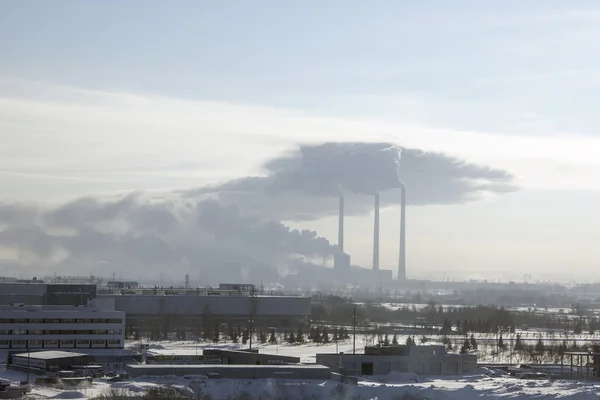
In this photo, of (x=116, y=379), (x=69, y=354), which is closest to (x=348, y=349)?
(x=69, y=354)

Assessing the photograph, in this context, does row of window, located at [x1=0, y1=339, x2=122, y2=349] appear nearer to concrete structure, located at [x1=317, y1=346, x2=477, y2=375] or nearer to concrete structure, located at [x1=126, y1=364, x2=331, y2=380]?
concrete structure, located at [x1=317, y1=346, x2=477, y2=375]

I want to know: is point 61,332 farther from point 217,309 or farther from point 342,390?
point 217,309

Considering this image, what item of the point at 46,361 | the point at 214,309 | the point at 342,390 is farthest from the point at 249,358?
the point at 214,309

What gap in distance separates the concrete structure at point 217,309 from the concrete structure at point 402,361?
38.2 meters

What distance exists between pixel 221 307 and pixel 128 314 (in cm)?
826

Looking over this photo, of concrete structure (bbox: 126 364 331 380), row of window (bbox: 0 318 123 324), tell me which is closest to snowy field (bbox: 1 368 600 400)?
concrete structure (bbox: 126 364 331 380)

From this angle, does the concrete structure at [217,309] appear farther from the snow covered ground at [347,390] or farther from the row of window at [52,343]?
the snow covered ground at [347,390]

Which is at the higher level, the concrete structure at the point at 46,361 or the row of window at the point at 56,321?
the row of window at the point at 56,321

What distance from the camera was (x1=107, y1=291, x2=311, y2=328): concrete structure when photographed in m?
88.2

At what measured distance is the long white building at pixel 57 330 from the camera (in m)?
58.9

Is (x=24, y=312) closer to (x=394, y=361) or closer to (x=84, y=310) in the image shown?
(x=84, y=310)

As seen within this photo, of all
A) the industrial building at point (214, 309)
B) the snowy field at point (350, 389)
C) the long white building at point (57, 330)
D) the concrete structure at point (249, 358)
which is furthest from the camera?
the industrial building at point (214, 309)

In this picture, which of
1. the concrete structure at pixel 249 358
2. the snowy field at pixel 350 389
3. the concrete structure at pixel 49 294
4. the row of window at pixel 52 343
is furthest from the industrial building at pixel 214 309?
the snowy field at pixel 350 389

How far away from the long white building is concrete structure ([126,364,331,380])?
15.7 metres
